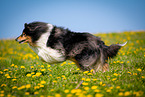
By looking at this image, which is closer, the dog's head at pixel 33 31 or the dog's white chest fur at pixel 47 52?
the dog's white chest fur at pixel 47 52

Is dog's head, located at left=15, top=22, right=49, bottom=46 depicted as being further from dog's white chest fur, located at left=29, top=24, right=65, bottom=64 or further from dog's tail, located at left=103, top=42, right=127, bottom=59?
dog's tail, located at left=103, top=42, right=127, bottom=59

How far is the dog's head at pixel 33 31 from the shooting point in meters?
4.05

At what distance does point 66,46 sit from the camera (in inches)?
155

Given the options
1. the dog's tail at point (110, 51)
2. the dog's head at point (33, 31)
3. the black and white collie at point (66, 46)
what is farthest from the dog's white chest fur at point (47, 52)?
the dog's tail at point (110, 51)

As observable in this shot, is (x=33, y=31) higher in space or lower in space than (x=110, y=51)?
higher

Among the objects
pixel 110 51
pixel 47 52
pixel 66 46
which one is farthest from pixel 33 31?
pixel 110 51

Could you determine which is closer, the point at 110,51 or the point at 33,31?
the point at 33,31

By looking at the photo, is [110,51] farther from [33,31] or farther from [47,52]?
[33,31]

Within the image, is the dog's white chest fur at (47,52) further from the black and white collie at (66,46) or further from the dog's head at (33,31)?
the dog's head at (33,31)

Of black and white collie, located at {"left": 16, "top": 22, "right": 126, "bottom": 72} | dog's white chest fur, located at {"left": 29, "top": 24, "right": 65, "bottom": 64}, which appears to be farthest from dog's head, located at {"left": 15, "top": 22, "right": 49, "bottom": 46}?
dog's white chest fur, located at {"left": 29, "top": 24, "right": 65, "bottom": 64}

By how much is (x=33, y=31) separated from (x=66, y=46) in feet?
3.77

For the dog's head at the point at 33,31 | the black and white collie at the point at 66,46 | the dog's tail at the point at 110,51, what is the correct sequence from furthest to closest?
the dog's tail at the point at 110,51, the dog's head at the point at 33,31, the black and white collie at the point at 66,46

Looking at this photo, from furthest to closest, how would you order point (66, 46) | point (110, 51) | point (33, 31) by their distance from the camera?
1. point (110, 51)
2. point (33, 31)
3. point (66, 46)

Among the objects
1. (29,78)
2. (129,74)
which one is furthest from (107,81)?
(29,78)
